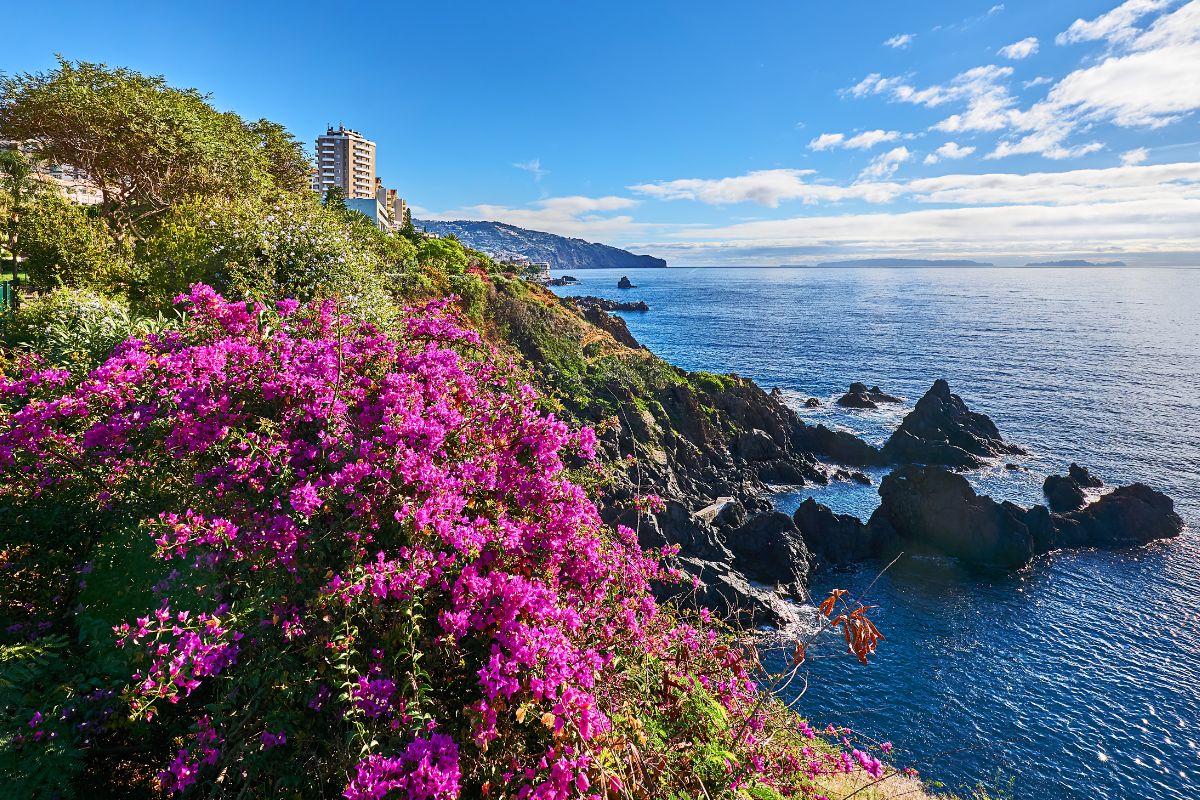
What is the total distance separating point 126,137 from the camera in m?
25.5

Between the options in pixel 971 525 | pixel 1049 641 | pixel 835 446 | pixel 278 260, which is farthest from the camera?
pixel 835 446

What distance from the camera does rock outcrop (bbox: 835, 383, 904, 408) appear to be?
196 feet

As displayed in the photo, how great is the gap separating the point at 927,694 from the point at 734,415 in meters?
27.6

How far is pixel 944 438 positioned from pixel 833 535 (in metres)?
21.0

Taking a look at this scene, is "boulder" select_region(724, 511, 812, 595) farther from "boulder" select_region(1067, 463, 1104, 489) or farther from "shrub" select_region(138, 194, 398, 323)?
"boulder" select_region(1067, 463, 1104, 489)

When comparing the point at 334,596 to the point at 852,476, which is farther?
the point at 852,476

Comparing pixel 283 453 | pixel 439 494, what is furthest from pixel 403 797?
pixel 283 453

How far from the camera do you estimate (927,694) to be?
21.9 metres

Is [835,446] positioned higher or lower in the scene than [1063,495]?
lower

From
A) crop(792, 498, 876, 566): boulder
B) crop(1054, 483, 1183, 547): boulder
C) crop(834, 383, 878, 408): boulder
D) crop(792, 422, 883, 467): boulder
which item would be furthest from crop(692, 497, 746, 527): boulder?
crop(834, 383, 878, 408): boulder

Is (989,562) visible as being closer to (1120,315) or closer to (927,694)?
(927,694)

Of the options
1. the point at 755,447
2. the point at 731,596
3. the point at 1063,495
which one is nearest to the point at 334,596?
the point at 731,596

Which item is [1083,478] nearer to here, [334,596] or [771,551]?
[771,551]

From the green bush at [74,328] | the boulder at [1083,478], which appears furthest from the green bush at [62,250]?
the boulder at [1083,478]
